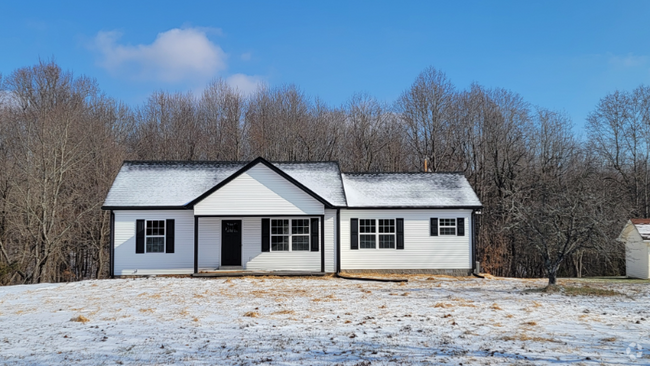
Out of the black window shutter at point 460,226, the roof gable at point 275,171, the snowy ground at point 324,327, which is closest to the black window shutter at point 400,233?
the black window shutter at point 460,226

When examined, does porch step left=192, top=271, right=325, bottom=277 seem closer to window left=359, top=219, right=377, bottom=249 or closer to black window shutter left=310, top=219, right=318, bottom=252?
black window shutter left=310, top=219, right=318, bottom=252

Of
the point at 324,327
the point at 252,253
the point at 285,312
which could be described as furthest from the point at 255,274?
the point at 324,327

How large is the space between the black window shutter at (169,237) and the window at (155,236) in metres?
0.16

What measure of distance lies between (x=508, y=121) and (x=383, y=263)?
→ 23448 millimetres

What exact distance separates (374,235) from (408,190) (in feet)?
9.24

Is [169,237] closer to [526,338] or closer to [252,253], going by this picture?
[252,253]

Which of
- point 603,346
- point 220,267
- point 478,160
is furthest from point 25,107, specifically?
point 603,346

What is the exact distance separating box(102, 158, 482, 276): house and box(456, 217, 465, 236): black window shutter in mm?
43

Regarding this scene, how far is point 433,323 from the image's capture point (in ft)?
34.0

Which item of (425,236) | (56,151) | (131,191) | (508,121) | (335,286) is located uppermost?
(508,121)

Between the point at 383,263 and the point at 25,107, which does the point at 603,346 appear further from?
the point at 25,107

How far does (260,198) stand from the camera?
20.7m

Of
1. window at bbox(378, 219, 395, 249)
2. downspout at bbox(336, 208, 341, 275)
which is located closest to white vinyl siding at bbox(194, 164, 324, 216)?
downspout at bbox(336, 208, 341, 275)

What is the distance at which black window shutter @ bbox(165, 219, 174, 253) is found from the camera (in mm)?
21141
